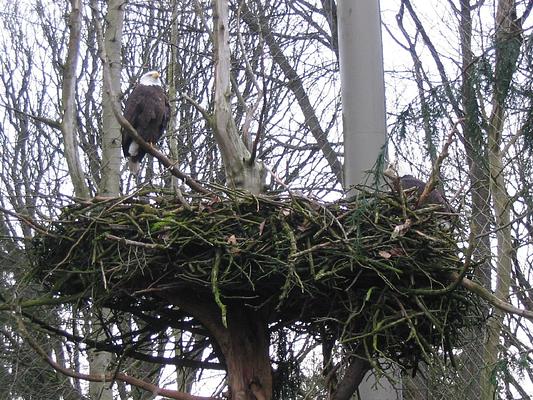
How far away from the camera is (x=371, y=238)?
158 inches

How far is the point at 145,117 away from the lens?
7668 mm

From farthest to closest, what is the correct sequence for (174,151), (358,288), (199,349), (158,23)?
1. (158,23)
2. (174,151)
3. (199,349)
4. (358,288)

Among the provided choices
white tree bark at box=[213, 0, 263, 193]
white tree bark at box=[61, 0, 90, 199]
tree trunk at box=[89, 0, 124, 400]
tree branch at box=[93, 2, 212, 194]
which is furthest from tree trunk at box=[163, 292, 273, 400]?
tree trunk at box=[89, 0, 124, 400]

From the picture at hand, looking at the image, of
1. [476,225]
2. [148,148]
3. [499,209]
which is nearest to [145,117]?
[148,148]

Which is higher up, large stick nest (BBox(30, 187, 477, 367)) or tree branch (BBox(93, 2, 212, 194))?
tree branch (BBox(93, 2, 212, 194))

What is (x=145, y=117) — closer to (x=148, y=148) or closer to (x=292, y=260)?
(x=148, y=148)

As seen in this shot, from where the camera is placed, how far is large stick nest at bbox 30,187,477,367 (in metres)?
3.98

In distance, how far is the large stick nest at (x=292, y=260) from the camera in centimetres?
398

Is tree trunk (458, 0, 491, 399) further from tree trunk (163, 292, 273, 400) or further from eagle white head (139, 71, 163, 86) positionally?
eagle white head (139, 71, 163, 86)

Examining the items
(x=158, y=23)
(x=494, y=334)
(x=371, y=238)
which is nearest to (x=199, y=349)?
(x=371, y=238)


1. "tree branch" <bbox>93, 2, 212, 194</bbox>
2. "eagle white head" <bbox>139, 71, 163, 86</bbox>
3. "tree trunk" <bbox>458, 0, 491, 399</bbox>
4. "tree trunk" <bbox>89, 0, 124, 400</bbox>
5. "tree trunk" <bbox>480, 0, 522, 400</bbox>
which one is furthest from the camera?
"eagle white head" <bbox>139, 71, 163, 86</bbox>

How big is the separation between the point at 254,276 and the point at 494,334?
A: 1858mm

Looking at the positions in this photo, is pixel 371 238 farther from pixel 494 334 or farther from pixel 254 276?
pixel 494 334

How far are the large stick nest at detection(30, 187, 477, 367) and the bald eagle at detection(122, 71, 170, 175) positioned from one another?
333 cm
